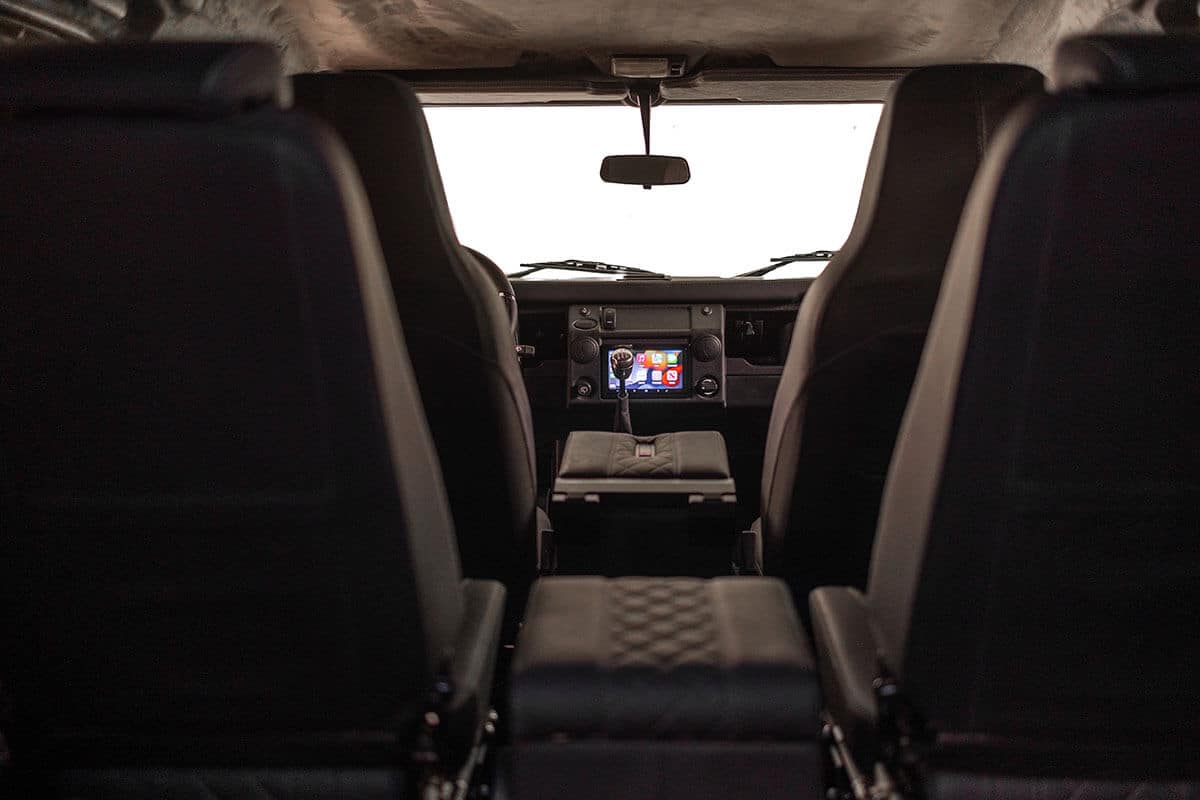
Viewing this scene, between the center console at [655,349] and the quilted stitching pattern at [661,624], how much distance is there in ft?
8.16

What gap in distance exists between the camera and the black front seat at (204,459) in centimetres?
109

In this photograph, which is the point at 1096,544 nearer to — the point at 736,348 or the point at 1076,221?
the point at 1076,221

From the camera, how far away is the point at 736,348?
435 centimetres

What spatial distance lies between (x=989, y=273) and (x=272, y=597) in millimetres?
995

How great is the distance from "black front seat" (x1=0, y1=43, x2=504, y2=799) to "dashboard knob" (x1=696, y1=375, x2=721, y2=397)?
8.99 ft

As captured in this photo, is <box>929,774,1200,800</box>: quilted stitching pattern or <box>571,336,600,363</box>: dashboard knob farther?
<box>571,336,600,363</box>: dashboard knob

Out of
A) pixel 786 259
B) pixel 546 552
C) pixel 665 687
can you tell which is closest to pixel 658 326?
pixel 786 259

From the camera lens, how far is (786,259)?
431 cm

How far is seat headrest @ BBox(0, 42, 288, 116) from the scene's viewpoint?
41.0 inches

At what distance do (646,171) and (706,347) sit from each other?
2.52 ft

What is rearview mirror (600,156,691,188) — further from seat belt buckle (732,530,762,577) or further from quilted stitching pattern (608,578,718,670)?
quilted stitching pattern (608,578,718,670)

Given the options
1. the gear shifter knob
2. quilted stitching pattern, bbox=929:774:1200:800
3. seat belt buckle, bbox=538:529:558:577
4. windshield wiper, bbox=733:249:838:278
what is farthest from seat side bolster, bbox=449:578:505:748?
windshield wiper, bbox=733:249:838:278

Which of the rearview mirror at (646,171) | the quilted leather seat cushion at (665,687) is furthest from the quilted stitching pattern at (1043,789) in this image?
the rearview mirror at (646,171)

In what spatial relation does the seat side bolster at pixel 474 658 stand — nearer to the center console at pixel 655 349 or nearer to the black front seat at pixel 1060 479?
the black front seat at pixel 1060 479
